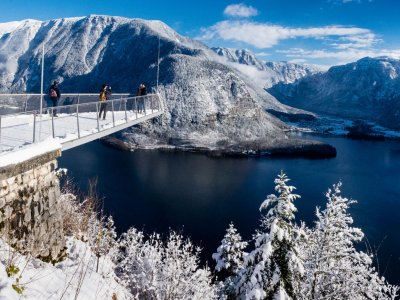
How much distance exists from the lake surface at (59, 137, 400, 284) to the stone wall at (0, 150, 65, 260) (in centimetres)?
3332

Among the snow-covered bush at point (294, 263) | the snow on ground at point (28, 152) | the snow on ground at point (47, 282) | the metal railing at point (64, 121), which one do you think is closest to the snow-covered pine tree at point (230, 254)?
the snow-covered bush at point (294, 263)

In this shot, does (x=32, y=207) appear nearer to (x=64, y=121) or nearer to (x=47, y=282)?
(x=47, y=282)

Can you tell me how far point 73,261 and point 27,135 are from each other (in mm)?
6447

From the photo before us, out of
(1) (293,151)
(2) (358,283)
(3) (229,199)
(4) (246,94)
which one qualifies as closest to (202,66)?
(4) (246,94)

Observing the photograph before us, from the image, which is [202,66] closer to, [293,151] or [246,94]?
[246,94]

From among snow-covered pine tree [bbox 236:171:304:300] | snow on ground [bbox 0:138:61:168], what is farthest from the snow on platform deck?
snow-covered pine tree [bbox 236:171:304:300]

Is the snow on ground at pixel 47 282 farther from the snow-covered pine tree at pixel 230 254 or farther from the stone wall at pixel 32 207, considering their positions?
the snow-covered pine tree at pixel 230 254

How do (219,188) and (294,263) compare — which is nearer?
(294,263)

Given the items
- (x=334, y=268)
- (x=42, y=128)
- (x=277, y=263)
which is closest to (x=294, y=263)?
(x=277, y=263)

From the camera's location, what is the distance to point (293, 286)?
1582cm

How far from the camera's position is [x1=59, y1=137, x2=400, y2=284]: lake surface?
54.9m

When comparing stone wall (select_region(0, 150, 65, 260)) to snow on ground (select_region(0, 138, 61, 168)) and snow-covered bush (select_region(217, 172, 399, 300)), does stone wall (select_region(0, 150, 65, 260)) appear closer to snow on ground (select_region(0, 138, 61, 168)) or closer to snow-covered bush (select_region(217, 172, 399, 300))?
snow on ground (select_region(0, 138, 61, 168))

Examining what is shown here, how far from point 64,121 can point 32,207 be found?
37.3ft

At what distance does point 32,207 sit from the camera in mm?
11297
